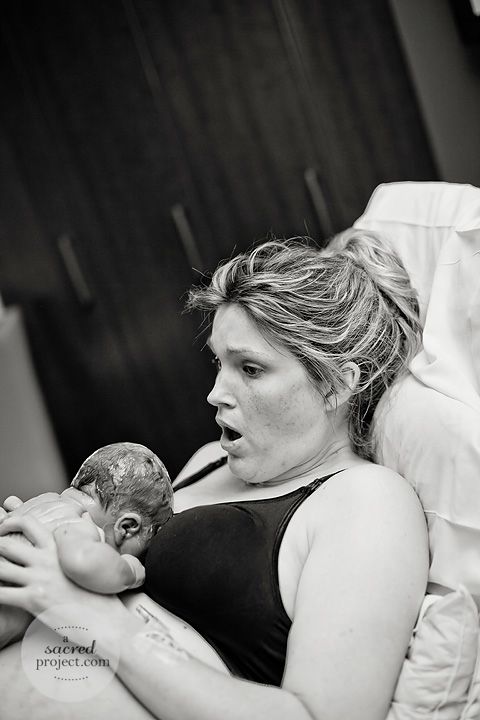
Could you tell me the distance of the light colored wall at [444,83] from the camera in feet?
9.64

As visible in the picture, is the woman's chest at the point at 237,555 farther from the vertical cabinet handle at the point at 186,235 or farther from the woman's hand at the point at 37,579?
the vertical cabinet handle at the point at 186,235

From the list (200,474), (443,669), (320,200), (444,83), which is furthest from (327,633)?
(444,83)

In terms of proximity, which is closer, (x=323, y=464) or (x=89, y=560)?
(x=89, y=560)

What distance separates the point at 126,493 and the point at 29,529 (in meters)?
0.19

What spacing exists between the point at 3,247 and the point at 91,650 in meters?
2.41

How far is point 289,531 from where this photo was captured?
54.9 inches

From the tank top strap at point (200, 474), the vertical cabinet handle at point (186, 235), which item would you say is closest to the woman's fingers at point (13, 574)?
the tank top strap at point (200, 474)

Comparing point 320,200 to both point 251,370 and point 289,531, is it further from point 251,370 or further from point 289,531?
point 289,531

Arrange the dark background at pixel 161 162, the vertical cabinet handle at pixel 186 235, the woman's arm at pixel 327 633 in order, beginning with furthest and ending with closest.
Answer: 1. the vertical cabinet handle at pixel 186 235
2. the dark background at pixel 161 162
3. the woman's arm at pixel 327 633

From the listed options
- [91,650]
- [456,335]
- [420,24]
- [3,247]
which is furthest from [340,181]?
[91,650]

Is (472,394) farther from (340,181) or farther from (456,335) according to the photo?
(340,181)

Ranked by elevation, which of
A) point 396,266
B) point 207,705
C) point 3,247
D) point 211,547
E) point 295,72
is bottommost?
point 207,705

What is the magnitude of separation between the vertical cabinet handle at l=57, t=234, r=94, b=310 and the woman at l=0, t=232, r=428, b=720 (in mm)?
1718

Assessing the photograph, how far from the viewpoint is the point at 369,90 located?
A: 3.08 meters
